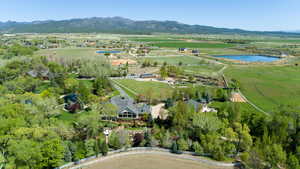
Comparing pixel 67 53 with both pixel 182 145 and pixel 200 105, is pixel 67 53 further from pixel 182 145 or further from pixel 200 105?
pixel 182 145

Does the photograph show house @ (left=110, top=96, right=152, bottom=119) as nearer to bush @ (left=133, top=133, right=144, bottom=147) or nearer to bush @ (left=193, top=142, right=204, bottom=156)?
bush @ (left=133, top=133, right=144, bottom=147)

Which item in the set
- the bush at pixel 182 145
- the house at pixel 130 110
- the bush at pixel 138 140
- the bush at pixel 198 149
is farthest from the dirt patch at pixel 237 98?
the bush at pixel 138 140

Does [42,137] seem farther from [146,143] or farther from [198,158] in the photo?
[198,158]

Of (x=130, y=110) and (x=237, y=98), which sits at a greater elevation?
(x=237, y=98)

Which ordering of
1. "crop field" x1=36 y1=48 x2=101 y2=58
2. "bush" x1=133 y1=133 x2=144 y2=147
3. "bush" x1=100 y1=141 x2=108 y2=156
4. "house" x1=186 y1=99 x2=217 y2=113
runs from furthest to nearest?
"crop field" x1=36 y1=48 x2=101 y2=58 → "house" x1=186 y1=99 x2=217 y2=113 → "bush" x1=133 y1=133 x2=144 y2=147 → "bush" x1=100 y1=141 x2=108 y2=156

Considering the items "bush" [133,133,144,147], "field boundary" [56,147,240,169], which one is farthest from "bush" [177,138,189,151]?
"bush" [133,133,144,147]

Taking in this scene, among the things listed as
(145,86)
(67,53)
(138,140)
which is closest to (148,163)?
(138,140)
